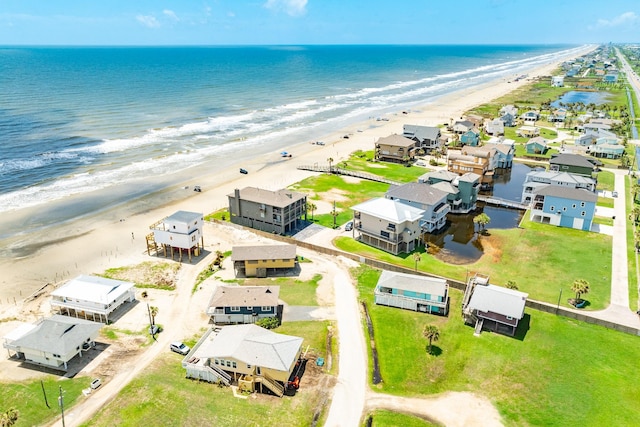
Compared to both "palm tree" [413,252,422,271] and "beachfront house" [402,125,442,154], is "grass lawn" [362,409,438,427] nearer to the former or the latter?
"palm tree" [413,252,422,271]

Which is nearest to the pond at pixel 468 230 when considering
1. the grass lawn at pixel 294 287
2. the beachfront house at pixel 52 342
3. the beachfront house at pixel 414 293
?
the beachfront house at pixel 414 293

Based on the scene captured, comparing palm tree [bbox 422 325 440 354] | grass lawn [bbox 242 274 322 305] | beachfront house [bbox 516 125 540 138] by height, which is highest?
beachfront house [bbox 516 125 540 138]

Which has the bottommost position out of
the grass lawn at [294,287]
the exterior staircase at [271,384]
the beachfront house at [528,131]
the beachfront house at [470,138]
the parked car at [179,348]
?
the grass lawn at [294,287]

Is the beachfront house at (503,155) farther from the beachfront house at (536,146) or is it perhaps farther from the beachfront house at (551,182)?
the beachfront house at (551,182)

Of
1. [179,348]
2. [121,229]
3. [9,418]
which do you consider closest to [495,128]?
[121,229]

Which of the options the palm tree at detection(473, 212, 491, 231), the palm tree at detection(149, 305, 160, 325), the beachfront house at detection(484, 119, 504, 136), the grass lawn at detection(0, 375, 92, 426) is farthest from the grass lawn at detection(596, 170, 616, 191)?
the grass lawn at detection(0, 375, 92, 426)

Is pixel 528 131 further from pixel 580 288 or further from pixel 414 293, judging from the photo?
pixel 414 293
